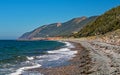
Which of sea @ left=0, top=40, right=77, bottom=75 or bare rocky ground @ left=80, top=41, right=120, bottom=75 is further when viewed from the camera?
sea @ left=0, top=40, right=77, bottom=75

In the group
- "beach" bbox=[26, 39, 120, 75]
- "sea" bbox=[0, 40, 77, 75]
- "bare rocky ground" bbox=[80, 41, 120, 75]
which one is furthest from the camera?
"sea" bbox=[0, 40, 77, 75]

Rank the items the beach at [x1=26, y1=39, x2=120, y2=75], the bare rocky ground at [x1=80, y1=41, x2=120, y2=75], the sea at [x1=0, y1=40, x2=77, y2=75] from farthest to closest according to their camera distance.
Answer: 1. the sea at [x1=0, y1=40, x2=77, y2=75]
2. the beach at [x1=26, y1=39, x2=120, y2=75]
3. the bare rocky ground at [x1=80, y1=41, x2=120, y2=75]

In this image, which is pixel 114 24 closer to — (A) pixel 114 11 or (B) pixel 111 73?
(A) pixel 114 11

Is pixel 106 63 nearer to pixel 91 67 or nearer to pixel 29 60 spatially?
pixel 91 67

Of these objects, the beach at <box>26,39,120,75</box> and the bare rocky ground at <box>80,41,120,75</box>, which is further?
the beach at <box>26,39,120,75</box>

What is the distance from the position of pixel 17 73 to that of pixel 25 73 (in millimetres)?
769

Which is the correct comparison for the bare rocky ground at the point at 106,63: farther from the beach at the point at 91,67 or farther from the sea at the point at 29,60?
the sea at the point at 29,60

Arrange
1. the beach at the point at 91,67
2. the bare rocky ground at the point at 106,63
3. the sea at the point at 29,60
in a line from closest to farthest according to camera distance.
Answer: the bare rocky ground at the point at 106,63, the beach at the point at 91,67, the sea at the point at 29,60

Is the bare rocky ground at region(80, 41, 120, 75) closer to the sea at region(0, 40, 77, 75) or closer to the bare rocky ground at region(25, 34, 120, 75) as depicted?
the bare rocky ground at region(25, 34, 120, 75)

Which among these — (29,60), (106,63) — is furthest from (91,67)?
(29,60)

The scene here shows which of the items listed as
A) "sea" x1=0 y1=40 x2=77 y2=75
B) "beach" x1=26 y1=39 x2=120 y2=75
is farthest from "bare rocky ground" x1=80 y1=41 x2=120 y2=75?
"sea" x1=0 y1=40 x2=77 y2=75

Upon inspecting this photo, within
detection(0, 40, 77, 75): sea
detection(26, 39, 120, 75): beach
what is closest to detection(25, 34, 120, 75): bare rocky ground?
detection(26, 39, 120, 75): beach

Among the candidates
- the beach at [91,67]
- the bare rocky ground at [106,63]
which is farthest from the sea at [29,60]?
the bare rocky ground at [106,63]

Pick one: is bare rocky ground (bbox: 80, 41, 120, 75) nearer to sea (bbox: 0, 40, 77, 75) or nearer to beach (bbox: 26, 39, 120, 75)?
beach (bbox: 26, 39, 120, 75)
